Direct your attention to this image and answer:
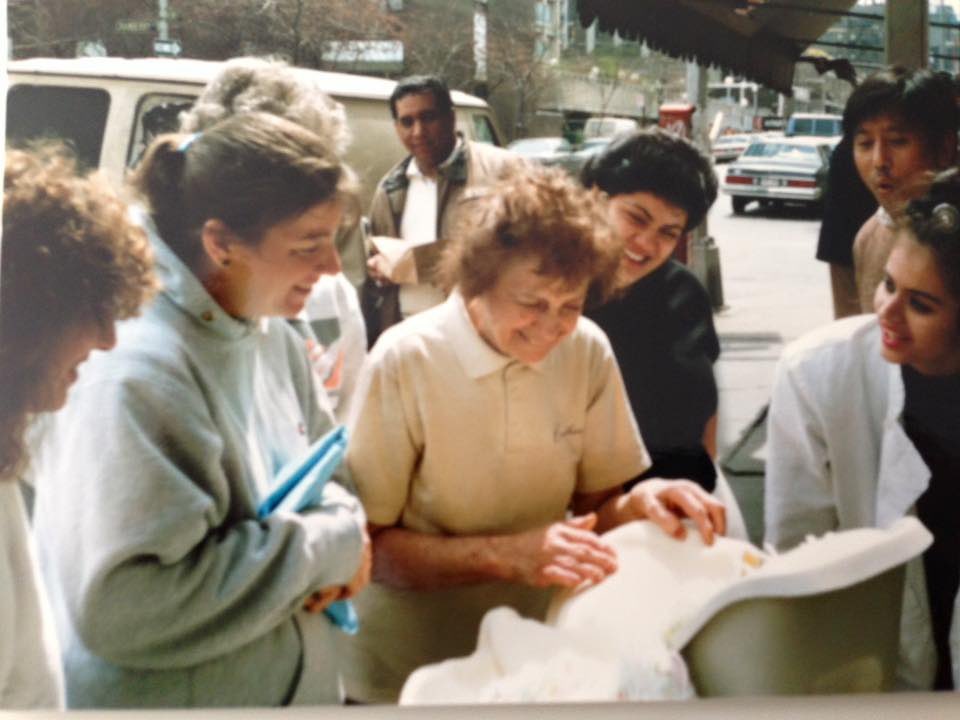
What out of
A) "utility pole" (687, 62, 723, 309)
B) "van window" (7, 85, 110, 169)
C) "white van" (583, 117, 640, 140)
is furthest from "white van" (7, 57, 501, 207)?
"utility pole" (687, 62, 723, 309)

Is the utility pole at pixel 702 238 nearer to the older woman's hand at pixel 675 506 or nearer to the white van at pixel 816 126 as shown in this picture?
the white van at pixel 816 126

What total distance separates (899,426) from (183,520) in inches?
55.2

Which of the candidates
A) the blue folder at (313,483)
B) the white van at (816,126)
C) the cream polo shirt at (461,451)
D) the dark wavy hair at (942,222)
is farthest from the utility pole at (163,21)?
the dark wavy hair at (942,222)

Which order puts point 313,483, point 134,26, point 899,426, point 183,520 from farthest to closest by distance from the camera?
point 899,426 → point 134,26 → point 313,483 → point 183,520

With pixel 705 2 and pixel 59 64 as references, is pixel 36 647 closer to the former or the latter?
pixel 59 64

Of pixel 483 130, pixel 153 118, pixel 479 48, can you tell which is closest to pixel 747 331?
pixel 483 130

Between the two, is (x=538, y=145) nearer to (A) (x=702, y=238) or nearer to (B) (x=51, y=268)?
(A) (x=702, y=238)

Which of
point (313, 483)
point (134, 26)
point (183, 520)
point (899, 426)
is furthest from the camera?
point (899, 426)

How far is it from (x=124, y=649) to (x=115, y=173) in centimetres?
86

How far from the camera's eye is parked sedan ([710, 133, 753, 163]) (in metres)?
2.30

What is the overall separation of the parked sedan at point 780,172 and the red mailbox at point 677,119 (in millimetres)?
122

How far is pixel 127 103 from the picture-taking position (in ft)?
7.01

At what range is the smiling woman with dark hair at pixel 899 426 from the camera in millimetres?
2256

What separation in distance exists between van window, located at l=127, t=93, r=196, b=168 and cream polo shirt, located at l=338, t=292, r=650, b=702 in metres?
0.56
